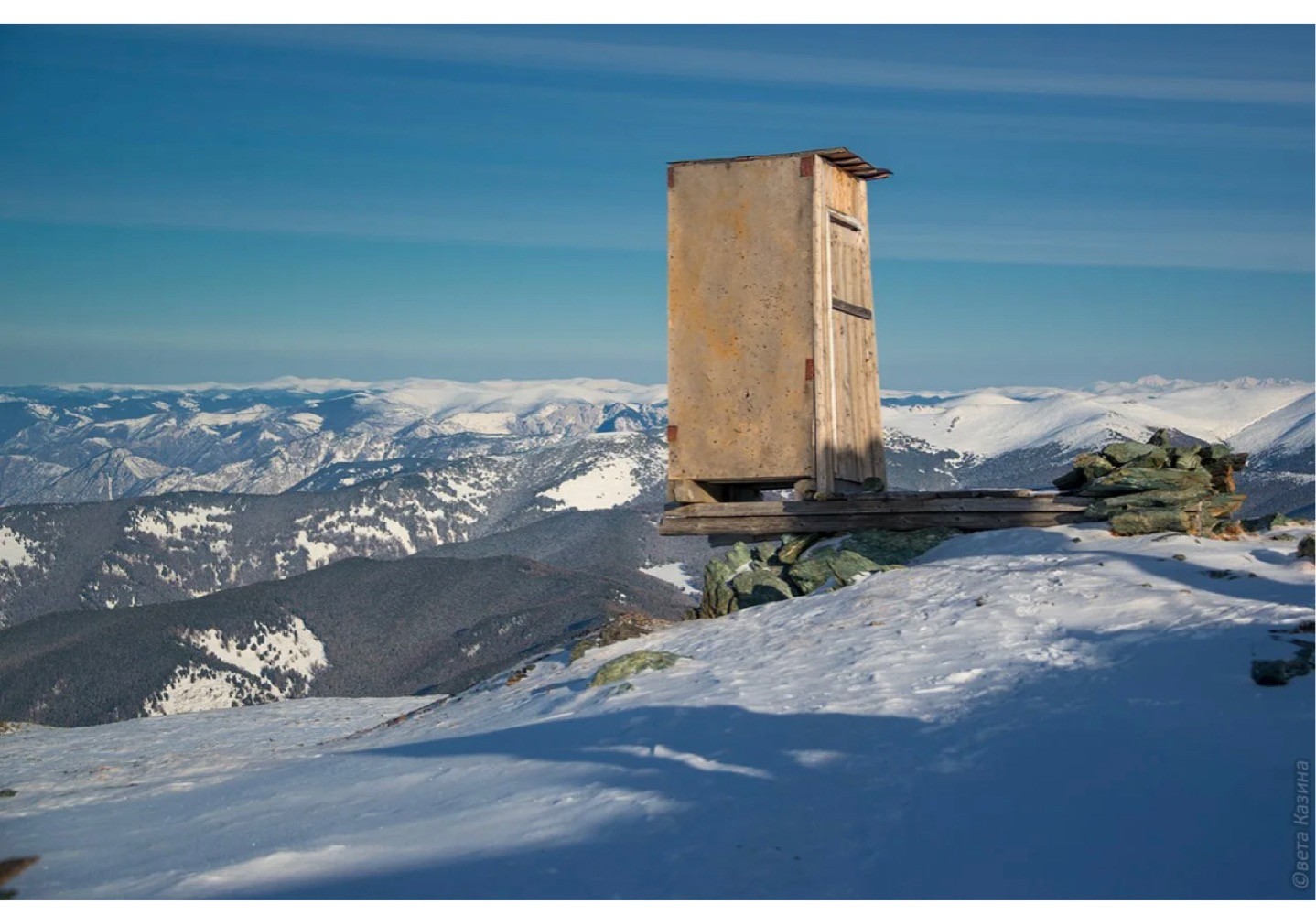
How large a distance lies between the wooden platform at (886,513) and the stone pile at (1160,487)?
1.52 ft

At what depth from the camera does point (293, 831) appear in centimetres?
959

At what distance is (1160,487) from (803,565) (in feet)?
13.5

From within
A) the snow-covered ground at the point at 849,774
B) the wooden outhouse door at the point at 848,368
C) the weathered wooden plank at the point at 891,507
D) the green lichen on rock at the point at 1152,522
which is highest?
the wooden outhouse door at the point at 848,368

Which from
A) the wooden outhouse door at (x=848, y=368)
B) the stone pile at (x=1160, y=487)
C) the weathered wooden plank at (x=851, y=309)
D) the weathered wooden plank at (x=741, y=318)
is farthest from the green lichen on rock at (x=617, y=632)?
the stone pile at (x=1160, y=487)

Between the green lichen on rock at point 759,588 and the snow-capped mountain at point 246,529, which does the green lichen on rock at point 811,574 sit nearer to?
the green lichen on rock at point 759,588

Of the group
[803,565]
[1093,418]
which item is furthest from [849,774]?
[1093,418]

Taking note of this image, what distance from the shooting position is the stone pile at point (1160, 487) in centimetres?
1407

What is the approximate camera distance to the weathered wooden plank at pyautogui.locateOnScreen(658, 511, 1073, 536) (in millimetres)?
15789

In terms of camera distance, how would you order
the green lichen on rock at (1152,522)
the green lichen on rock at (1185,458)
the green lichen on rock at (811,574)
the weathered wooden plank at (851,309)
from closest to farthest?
the green lichen on rock at (1152,522), the green lichen on rock at (1185,458), the green lichen on rock at (811,574), the weathered wooden plank at (851,309)

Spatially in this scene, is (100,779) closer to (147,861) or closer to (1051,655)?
(147,861)

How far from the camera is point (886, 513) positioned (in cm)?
1656

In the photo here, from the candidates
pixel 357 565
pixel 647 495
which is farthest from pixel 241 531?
pixel 357 565

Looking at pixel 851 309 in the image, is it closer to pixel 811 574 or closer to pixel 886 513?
pixel 886 513

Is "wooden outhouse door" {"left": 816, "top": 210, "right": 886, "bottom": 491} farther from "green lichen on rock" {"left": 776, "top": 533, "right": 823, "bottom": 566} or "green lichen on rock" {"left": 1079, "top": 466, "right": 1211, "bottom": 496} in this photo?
"green lichen on rock" {"left": 1079, "top": 466, "right": 1211, "bottom": 496}
